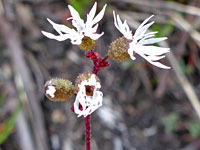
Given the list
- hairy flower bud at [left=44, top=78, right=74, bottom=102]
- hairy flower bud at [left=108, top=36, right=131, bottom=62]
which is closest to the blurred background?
hairy flower bud at [left=44, top=78, right=74, bottom=102]

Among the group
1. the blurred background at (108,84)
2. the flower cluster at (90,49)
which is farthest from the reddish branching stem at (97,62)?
the blurred background at (108,84)

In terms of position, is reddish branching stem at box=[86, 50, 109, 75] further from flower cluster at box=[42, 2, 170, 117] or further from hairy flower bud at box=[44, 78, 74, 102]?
hairy flower bud at box=[44, 78, 74, 102]

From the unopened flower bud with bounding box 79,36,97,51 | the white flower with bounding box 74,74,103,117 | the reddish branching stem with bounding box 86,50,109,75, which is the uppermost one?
the unopened flower bud with bounding box 79,36,97,51

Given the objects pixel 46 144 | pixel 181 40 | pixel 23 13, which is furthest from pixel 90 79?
pixel 23 13

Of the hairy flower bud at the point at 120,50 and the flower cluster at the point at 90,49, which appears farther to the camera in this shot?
the hairy flower bud at the point at 120,50

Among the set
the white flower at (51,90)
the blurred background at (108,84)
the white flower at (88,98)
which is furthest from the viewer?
the blurred background at (108,84)

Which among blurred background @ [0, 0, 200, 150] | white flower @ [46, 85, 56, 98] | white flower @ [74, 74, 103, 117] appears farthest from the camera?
blurred background @ [0, 0, 200, 150]

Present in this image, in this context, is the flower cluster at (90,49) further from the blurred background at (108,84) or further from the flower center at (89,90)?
the blurred background at (108,84)

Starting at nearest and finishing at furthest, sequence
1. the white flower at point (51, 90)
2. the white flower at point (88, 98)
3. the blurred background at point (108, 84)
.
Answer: the white flower at point (88, 98) → the white flower at point (51, 90) → the blurred background at point (108, 84)
